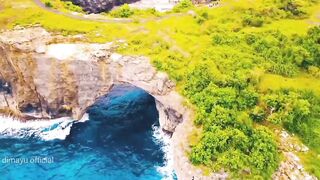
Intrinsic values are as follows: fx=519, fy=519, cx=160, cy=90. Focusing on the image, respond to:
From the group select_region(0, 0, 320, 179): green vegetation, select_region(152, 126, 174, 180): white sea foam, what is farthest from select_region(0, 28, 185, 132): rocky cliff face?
select_region(0, 0, 320, 179): green vegetation

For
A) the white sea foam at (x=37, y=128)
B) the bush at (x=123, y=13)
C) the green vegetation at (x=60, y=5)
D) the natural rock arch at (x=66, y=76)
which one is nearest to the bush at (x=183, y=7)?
the bush at (x=123, y=13)

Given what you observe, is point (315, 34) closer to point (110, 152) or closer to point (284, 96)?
point (284, 96)

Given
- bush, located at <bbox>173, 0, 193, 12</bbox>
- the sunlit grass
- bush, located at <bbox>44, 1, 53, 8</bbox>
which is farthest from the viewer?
bush, located at <bbox>173, 0, 193, 12</bbox>

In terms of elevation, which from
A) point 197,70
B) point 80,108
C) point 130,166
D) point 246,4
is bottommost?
point 130,166

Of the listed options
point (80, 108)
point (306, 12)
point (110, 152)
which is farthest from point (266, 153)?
point (306, 12)

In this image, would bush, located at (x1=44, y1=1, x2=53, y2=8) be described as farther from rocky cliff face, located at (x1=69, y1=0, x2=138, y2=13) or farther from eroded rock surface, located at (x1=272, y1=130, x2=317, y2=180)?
eroded rock surface, located at (x1=272, y1=130, x2=317, y2=180)

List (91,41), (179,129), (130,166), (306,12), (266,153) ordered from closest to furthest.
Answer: (266,153)
(179,129)
(130,166)
(91,41)
(306,12)

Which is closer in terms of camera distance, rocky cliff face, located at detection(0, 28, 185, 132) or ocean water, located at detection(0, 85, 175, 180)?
ocean water, located at detection(0, 85, 175, 180)

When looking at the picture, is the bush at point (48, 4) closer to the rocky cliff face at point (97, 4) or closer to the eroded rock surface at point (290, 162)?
the rocky cliff face at point (97, 4)
